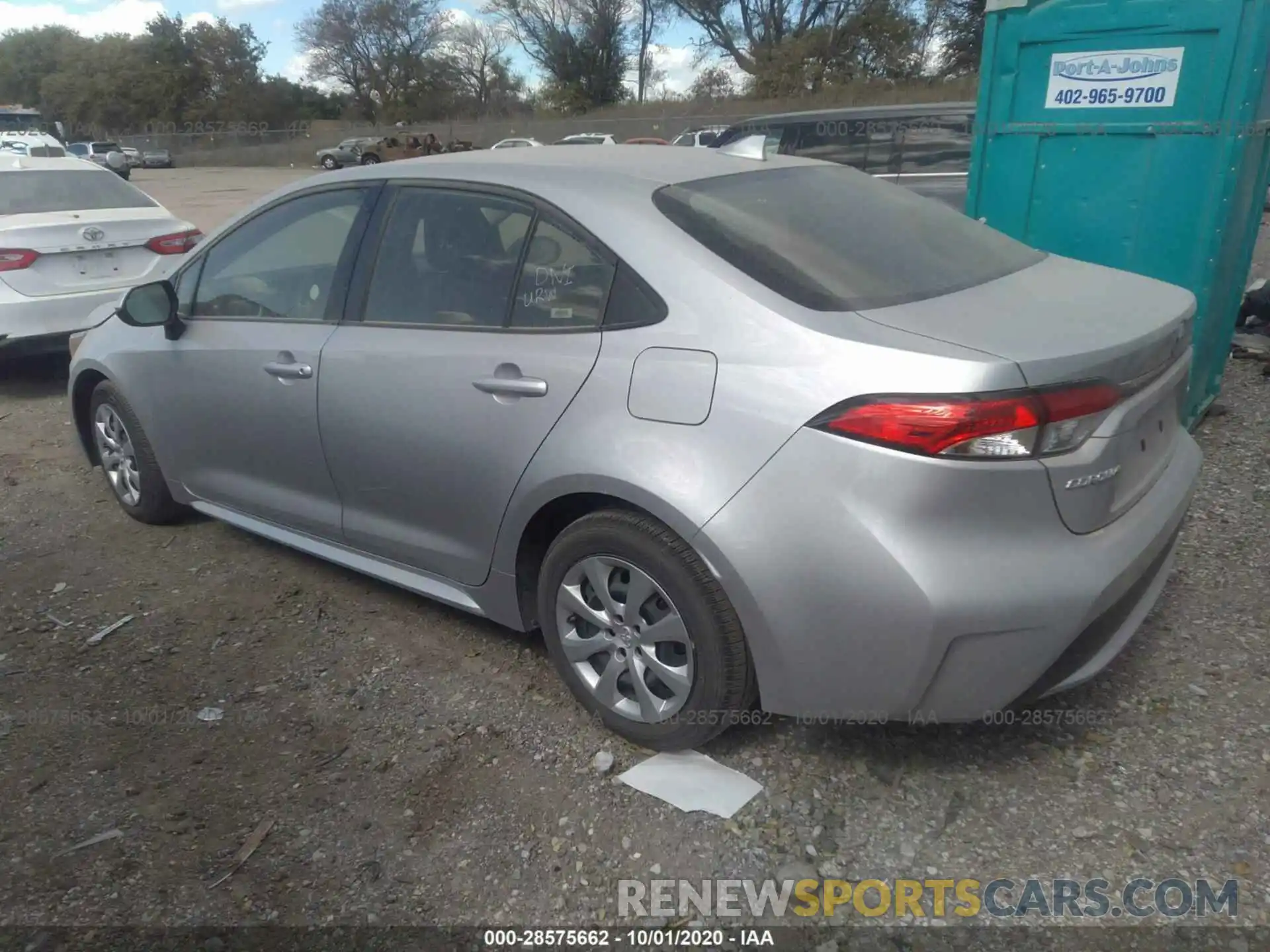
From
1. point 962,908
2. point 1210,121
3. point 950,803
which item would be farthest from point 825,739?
point 1210,121

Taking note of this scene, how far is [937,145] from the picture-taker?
9.88 m

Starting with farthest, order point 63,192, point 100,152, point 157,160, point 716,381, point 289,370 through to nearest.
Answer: point 157,160
point 100,152
point 63,192
point 289,370
point 716,381

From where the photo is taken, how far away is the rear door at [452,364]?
2703mm

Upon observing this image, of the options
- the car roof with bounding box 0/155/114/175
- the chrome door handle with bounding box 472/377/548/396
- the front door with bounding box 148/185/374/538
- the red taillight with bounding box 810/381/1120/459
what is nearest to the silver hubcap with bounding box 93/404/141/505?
the front door with bounding box 148/185/374/538

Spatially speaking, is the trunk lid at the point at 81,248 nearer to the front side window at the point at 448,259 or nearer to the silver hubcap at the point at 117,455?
the silver hubcap at the point at 117,455

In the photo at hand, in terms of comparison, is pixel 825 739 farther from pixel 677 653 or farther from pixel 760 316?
pixel 760 316

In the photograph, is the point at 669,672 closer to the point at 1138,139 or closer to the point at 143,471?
the point at 143,471

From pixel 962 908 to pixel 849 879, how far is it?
26cm

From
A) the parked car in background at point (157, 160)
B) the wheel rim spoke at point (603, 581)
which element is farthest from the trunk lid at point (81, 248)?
the parked car in background at point (157, 160)

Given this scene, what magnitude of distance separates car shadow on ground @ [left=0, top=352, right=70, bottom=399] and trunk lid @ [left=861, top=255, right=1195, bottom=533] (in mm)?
6368

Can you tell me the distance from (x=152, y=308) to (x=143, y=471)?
2.86ft

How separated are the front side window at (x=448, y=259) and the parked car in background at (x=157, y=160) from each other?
57.0 metres

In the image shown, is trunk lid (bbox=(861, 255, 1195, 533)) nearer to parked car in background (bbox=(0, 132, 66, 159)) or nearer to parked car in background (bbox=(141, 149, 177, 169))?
parked car in background (bbox=(0, 132, 66, 159))

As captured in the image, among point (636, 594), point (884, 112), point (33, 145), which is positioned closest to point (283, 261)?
point (636, 594)
